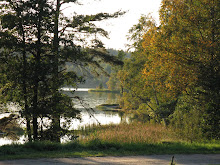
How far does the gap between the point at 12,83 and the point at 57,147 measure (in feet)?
14.0

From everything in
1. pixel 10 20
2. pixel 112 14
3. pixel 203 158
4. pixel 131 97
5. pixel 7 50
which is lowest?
pixel 203 158

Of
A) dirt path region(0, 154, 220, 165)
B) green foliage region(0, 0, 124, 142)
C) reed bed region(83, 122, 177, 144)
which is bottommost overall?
reed bed region(83, 122, 177, 144)

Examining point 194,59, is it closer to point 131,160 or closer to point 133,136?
point 133,136

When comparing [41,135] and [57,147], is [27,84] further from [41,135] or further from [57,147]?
[57,147]

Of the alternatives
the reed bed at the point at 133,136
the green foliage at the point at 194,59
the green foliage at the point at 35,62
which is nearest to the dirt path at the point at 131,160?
the reed bed at the point at 133,136

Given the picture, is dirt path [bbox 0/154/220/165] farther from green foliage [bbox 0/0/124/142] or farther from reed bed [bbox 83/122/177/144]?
green foliage [bbox 0/0/124/142]

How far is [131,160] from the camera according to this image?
26.4 ft

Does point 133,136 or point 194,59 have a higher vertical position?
point 194,59

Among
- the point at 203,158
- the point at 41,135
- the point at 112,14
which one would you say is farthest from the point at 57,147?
the point at 112,14

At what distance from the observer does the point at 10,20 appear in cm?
1148

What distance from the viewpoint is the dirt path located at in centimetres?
746

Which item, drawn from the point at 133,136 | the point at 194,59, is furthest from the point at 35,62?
the point at 194,59

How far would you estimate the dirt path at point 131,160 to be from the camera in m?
7.46

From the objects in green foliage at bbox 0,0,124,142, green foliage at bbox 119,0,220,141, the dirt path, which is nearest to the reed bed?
green foliage at bbox 119,0,220,141
